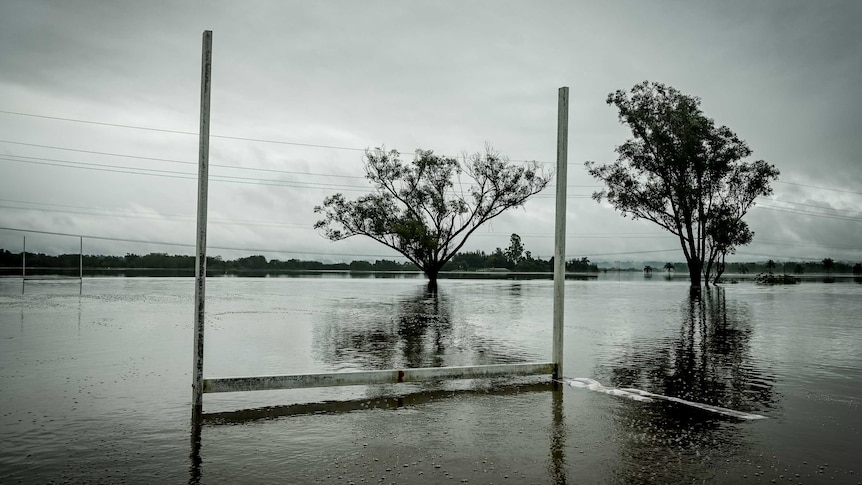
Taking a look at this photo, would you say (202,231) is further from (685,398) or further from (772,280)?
(772,280)

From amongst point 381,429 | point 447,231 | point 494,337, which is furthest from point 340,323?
point 447,231

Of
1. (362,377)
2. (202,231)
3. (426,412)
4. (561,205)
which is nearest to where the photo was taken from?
(426,412)

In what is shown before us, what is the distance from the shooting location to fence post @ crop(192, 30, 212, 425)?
5.54 metres

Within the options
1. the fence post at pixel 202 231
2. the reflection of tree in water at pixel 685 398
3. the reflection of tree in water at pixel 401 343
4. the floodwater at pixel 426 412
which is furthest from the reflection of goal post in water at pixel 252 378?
the reflection of tree in water at pixel 401 343

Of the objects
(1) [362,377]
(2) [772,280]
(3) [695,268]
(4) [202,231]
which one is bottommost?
(1) [362,377]

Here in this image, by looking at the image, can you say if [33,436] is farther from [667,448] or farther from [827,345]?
[827,345]

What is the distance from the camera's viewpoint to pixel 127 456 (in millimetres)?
4148

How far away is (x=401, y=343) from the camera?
10305mm

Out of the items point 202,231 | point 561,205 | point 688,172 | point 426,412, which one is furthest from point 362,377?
point 688,172

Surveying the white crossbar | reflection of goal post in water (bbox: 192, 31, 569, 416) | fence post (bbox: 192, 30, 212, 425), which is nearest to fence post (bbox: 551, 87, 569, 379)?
reflection of goal post in water (bbox: 192, 31, 569, 416)

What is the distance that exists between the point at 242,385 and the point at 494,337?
648 cm

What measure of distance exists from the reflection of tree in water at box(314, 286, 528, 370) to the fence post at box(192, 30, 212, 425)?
7.99ft

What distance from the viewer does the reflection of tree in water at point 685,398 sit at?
4.17m

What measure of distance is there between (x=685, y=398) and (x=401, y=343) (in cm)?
508
